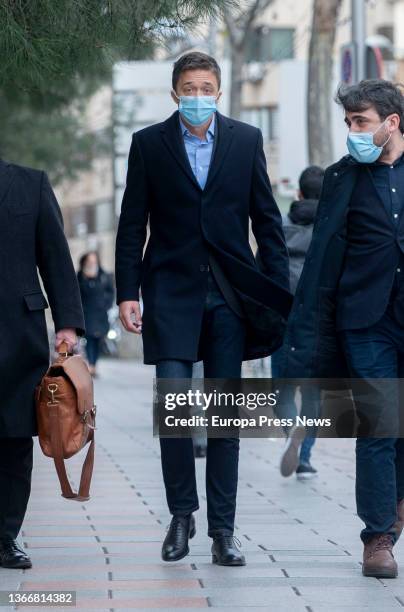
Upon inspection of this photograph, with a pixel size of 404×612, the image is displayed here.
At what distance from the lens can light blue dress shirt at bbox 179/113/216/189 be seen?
6543 mm

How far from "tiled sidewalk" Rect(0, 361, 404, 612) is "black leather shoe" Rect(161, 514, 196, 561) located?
0.05 m

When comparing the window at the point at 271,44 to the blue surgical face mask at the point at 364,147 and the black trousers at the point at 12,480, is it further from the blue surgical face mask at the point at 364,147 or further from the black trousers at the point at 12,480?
the black trousers at the point at 12,480

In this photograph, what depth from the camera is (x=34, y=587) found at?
5816 millimetres

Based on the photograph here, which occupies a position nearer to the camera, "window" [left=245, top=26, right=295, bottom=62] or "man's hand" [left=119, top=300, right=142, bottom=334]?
"man's hand" [left=119, top=300, right=142, bottom=334]

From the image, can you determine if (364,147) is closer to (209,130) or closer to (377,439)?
(209,130)

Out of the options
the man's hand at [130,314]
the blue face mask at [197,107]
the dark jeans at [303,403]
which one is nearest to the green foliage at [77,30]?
the blue face mask at [197,107]

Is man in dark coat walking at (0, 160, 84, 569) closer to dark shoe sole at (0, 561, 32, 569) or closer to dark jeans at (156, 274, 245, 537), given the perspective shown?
dark shoe sole at (0, 561, 32, 569)

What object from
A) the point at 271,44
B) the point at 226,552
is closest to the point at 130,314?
the point at 226,552

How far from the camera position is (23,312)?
613 cm

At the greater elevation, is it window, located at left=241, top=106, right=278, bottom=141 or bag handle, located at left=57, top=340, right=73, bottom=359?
window, located at left=241, top=106, right=278, bottom=141

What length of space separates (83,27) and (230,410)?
2063mm

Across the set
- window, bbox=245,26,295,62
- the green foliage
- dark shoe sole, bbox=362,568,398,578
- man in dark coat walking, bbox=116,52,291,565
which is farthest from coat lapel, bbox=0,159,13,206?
window, bbox=245,26,295,62

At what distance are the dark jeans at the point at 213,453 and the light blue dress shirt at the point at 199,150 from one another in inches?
17.2

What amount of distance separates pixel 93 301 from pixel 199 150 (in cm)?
1637
